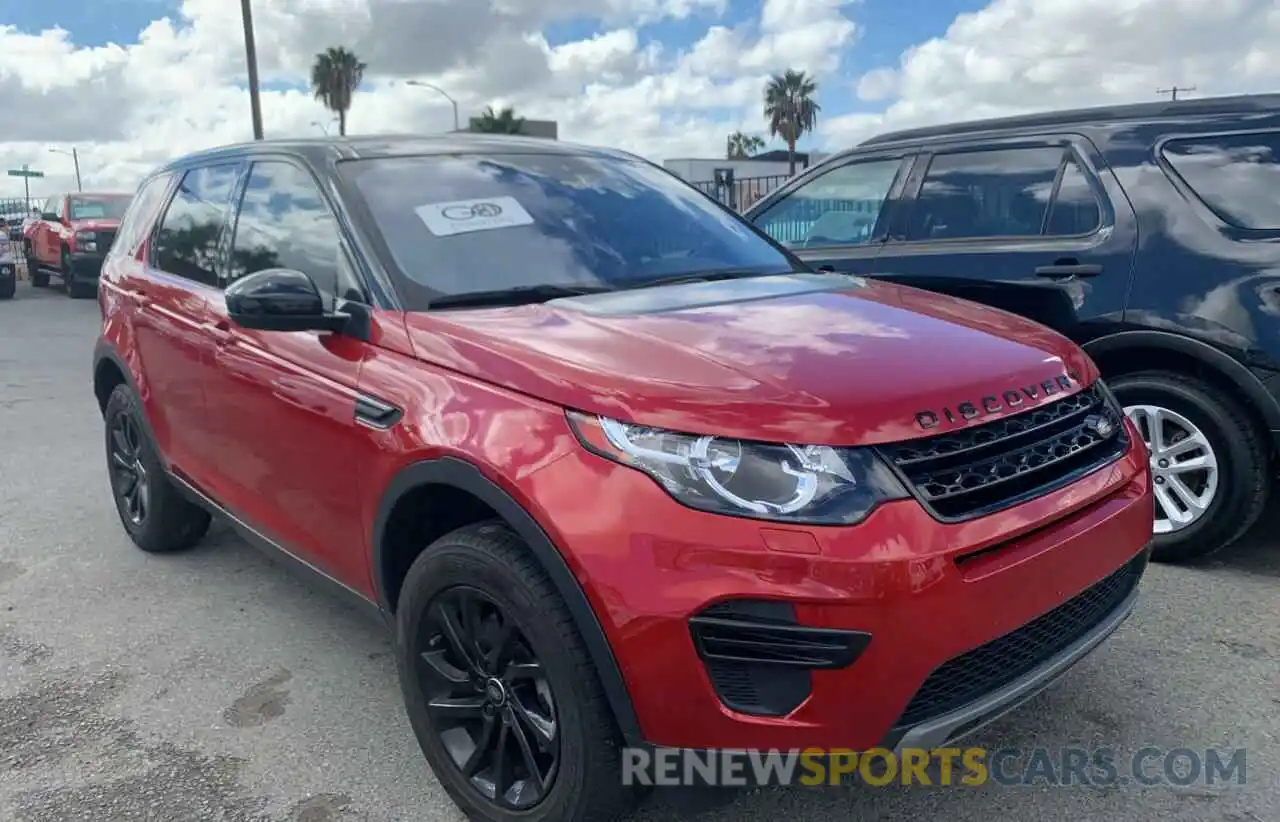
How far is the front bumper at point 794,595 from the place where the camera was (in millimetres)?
1957

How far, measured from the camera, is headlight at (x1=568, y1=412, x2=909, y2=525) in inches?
78.7

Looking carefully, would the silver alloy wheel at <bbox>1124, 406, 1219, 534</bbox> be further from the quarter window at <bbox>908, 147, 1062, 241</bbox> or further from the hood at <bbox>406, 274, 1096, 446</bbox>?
the hood at <bbox>406, 274, 1096, 446</bbox>

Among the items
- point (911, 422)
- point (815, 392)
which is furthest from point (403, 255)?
point (911, 422)

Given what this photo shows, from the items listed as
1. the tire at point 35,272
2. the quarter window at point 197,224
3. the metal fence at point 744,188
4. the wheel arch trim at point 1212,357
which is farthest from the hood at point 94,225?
the wheel arch trim at point 1212,357

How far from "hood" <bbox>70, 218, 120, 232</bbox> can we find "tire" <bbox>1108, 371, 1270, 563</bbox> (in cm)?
1817

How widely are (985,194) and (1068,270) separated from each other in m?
0.66

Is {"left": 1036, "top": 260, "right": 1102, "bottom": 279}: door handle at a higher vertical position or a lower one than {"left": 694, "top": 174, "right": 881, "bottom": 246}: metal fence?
lower

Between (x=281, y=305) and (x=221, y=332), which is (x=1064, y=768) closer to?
(x=281, y=305)

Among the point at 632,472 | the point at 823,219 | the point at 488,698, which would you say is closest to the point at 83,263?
the point at 823,219

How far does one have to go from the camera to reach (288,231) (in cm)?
332

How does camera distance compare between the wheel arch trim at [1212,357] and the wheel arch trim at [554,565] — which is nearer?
the wheel arch trim at [554,565]

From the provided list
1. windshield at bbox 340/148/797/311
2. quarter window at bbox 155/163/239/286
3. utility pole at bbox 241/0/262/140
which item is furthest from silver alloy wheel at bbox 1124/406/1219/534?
utility pole at bbox 241/0/262/140

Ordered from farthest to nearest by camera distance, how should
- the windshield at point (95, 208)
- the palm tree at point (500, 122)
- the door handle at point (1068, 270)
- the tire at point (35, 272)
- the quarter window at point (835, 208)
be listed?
1. the palm tree at point (500, 122)
2. the tire at point (35, 272)
3. the windshield at point (95, 208)
4. the quarter window at point (835, 208)
5. the door handle at point (1068, 270)

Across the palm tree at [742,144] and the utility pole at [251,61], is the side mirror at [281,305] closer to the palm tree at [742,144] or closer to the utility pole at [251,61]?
the utility pole at [251,61]
